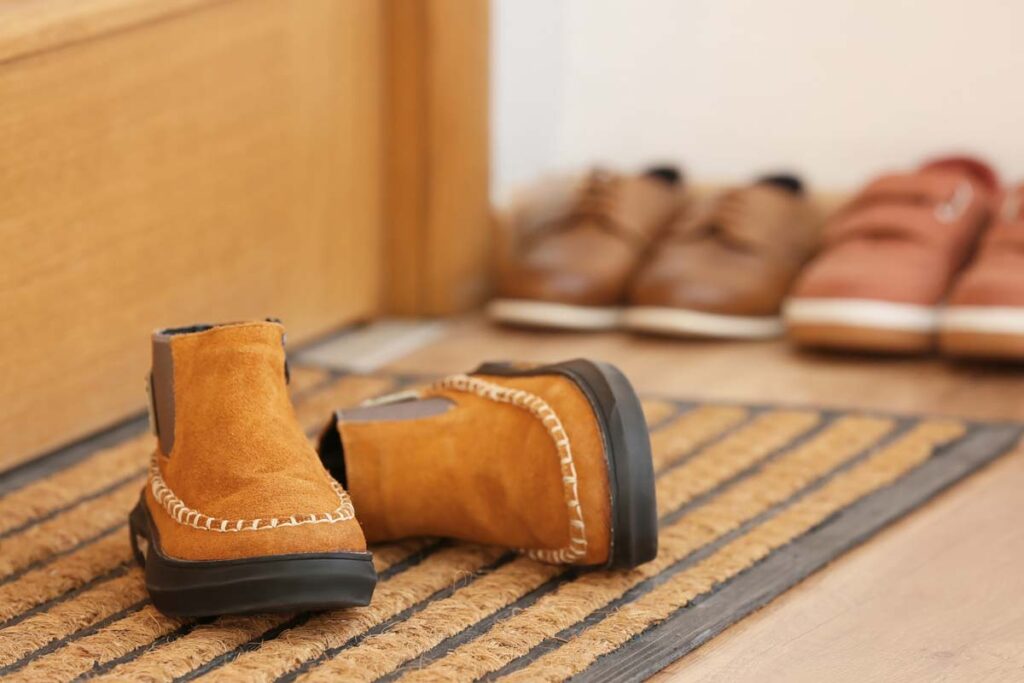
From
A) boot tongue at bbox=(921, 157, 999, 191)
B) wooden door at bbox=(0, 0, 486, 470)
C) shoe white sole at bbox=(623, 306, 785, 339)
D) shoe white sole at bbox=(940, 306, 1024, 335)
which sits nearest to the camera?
wooden door at bbox=(0, 0, 486, 470)

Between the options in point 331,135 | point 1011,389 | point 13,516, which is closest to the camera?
point 13,516

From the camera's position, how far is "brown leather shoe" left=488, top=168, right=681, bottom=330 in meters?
1.79

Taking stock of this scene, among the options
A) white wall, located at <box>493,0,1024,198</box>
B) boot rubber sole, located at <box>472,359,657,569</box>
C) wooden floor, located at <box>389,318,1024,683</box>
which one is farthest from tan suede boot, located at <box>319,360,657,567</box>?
white wall, located at <box>493,0,1024,198</box>

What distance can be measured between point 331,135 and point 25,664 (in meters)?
0.92

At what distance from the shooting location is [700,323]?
5.73 feet

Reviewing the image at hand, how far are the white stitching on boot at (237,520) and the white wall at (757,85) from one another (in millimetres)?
984

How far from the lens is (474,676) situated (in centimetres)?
91

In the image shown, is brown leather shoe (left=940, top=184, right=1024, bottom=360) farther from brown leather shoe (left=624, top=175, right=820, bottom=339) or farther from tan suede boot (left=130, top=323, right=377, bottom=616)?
tan suede boot (left=130, top=323, right=377, bottom=616)

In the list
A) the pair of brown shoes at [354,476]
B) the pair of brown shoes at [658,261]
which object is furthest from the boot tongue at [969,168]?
the pair of brown shoes at [354,476]

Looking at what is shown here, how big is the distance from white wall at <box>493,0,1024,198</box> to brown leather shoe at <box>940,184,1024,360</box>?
36 cm

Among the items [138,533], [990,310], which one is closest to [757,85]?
[990,310]

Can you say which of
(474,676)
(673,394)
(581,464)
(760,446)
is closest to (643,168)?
(673,394)

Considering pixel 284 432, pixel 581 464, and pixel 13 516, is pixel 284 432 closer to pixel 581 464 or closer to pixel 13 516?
pixel 581 464

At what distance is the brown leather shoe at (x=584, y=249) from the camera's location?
179 cm
